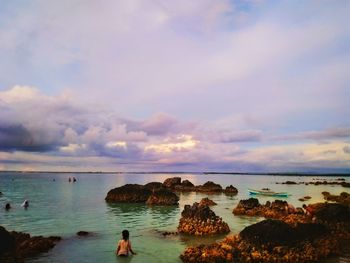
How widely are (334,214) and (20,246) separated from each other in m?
24.0

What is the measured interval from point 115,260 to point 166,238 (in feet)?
24.3

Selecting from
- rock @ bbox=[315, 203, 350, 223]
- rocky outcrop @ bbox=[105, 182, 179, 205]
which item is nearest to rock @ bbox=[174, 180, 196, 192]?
rocky outcrop @ bbox=[105, 182, 179, 205]

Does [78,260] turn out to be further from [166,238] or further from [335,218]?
[335,218]

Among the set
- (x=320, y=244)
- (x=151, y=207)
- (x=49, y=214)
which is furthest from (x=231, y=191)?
(x=320, y=244)

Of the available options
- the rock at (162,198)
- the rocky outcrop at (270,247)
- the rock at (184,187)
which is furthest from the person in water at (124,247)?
the rock at (184,187)

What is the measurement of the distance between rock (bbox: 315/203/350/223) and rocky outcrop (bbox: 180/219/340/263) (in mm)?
5448

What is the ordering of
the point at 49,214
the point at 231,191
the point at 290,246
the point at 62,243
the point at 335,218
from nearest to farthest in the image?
the point at 290,246 < the point at 62,243 < the point at 335,218 < the point at 49,214 < the point at 231,191

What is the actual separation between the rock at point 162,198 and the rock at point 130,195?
3.18m

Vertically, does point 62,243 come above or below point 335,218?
below

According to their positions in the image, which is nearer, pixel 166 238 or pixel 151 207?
pixel 166 238

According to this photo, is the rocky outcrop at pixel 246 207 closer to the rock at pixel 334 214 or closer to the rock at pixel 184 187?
the rock at pixel 334 214

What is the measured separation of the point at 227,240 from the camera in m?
24.3

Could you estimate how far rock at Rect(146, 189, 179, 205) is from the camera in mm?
57509

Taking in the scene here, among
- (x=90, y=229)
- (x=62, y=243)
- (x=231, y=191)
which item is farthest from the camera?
(x=231, y=191)
